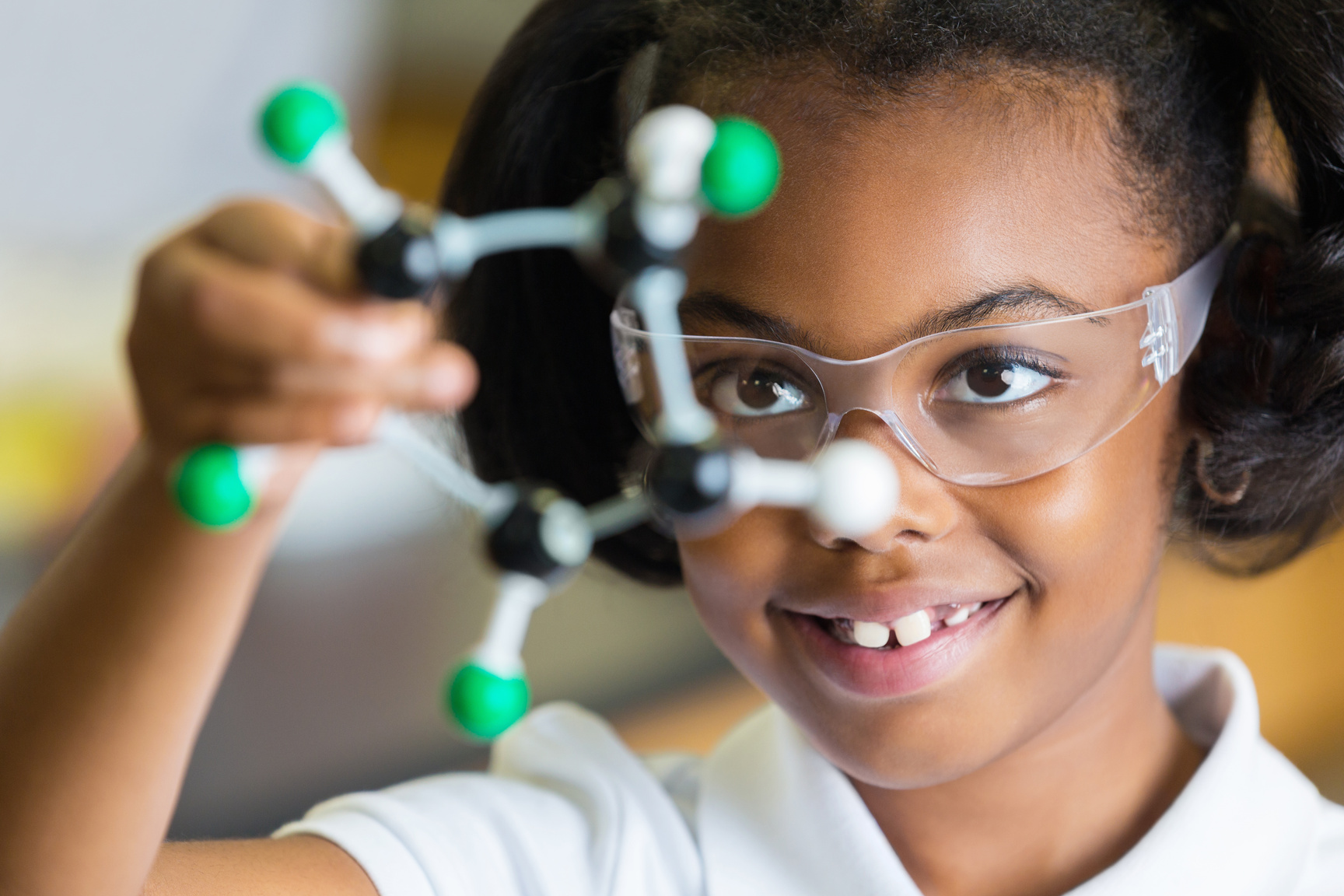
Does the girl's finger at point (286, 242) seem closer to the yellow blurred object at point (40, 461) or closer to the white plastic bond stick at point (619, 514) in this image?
the white plastic bond stick at point (619, 514)

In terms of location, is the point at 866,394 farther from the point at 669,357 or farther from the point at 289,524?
the point at 289,524

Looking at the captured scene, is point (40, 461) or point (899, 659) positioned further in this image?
point (40, 461)

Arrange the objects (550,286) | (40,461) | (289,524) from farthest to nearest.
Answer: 1. (289,524)
2. (40,461)
3. (550,286)

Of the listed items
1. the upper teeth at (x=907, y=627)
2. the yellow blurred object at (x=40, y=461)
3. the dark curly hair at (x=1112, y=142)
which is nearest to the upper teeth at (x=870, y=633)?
the upper teeth at (x=907, y=627)

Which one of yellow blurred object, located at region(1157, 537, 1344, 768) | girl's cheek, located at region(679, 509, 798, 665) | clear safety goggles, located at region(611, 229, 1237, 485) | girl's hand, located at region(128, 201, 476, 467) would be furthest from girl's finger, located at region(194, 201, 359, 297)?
yellow blurred object, located at region(1157, 537, 1344, 768)

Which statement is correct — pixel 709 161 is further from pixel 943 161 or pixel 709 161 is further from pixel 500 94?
pixel 500 94

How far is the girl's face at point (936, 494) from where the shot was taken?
65 cm

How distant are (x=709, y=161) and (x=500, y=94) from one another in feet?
1.86

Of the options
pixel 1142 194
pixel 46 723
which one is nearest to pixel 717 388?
pixel 1142 194

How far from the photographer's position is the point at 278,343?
1.34 feet

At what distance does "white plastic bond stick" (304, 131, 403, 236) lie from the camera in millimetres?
397

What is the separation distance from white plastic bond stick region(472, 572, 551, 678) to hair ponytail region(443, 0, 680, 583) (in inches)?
20.0

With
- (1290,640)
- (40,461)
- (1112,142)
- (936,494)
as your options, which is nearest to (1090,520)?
(936,494)

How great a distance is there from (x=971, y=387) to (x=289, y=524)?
1.54 metres
